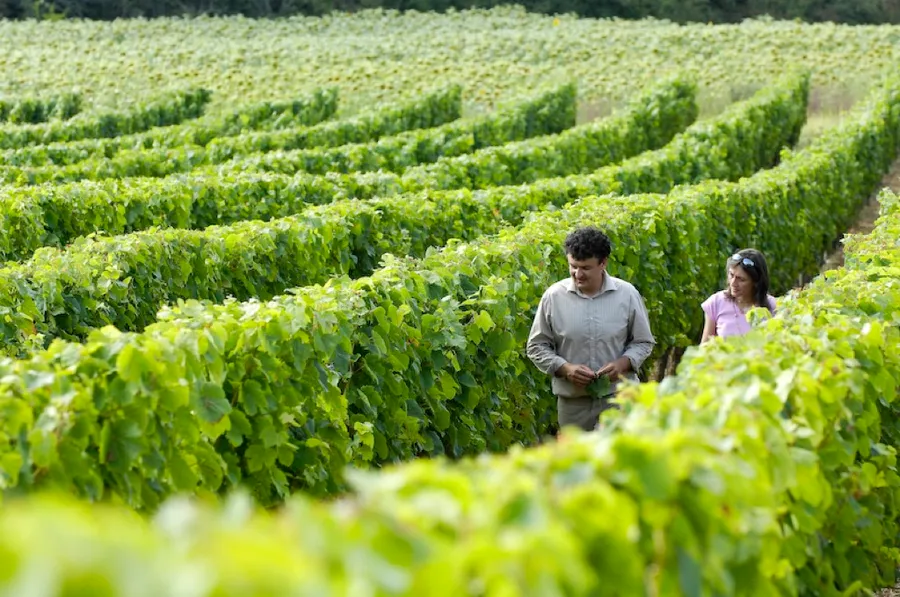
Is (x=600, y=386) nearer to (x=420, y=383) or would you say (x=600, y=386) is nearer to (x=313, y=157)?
(x=420, y=383)

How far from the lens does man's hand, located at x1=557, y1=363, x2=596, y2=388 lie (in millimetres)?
6934

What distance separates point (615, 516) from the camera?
2609mm

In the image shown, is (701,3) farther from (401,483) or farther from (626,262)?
(401,483)

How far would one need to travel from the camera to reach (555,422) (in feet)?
29.8

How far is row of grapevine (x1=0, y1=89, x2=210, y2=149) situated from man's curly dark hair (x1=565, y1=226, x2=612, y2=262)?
17012 mm

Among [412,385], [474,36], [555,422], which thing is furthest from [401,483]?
[474,36]

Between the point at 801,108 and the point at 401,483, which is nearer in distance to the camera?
the point at 401,483

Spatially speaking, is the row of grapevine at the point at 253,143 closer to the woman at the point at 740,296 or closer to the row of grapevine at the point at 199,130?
the row of grapevine at the point at 199,130

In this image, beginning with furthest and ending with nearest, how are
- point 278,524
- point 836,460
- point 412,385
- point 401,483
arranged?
point 412,385 < point 836,460 < point 401,483 < point 278,524

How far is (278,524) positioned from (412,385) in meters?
5.00

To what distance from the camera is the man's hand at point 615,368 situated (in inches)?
273

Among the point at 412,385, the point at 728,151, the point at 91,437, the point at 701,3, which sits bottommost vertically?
the point at 701,3

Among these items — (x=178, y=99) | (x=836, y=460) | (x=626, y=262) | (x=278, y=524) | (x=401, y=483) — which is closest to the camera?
(x=278, y=524)

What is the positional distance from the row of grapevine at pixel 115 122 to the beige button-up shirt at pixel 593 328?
55.2ft
